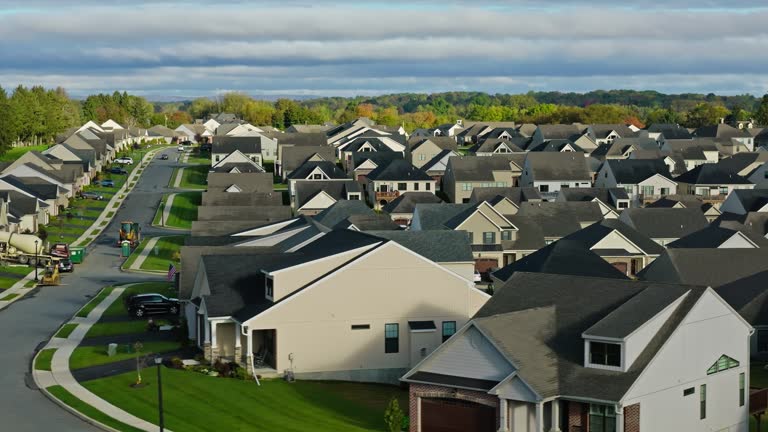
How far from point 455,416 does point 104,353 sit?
19877mm

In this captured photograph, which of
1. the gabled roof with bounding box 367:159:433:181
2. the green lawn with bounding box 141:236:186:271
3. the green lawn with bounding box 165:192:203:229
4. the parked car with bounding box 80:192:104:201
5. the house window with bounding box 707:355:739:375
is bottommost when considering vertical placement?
the green lawn with bounding box 141:236:186:271

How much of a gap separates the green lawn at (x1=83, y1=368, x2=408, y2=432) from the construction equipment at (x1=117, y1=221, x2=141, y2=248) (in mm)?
51891

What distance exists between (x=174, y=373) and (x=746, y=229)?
150ft

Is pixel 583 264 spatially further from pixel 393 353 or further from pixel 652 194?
pixel 652 194

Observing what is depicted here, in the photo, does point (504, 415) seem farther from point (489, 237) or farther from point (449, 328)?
point (489, 237)

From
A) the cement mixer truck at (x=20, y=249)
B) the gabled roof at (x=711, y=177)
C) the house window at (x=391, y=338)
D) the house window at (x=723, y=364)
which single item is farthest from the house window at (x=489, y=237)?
the gabled roof at (x=711, y=177)

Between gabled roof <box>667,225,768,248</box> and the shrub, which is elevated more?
gabled roof <box>667,225,768,248</box>

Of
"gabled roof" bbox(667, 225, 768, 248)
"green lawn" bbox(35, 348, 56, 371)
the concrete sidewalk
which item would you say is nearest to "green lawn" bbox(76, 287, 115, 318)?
the concrete sidewalk

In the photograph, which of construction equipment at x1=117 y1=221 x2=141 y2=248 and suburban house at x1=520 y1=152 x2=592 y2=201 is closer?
construction equipment at x1=117 y1=221 x2=141 y2=248

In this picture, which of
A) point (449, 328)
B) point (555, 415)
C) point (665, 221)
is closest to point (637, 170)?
point (665, 221)

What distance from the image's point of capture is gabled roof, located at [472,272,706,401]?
36500 mm

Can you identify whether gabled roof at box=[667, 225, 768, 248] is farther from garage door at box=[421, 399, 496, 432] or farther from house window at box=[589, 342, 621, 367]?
garage door at box=[421, 399, 496, 432]

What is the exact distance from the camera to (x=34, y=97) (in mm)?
194500

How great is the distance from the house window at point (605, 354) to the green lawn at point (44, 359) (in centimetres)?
2376
